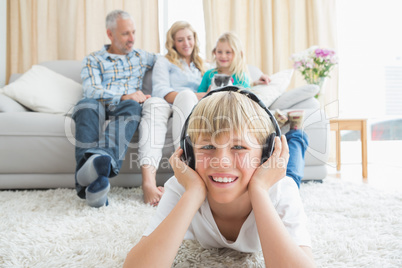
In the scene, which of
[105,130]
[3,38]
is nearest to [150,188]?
[105,130]

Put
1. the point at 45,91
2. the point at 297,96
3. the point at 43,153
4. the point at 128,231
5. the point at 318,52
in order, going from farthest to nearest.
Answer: the point at 318,52 < the point at 45,91 < the point at 297,96 < the point at 43,153 < the point at 128,231

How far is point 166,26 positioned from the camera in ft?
10.2

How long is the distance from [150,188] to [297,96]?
1122mm

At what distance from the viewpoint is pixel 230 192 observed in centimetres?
67


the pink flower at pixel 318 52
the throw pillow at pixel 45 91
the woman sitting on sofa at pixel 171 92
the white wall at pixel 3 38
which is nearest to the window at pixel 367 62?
the pink flower at pixel 318 52

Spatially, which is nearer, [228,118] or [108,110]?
[228,118]

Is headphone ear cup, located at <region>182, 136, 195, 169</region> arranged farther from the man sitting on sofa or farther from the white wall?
the white wall

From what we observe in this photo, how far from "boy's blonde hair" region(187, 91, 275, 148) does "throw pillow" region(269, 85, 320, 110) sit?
3.91ft

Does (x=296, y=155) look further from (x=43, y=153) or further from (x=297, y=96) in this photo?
(x=43, y=153)

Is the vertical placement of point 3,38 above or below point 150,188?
above

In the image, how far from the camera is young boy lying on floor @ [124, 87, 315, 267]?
1.98 ft

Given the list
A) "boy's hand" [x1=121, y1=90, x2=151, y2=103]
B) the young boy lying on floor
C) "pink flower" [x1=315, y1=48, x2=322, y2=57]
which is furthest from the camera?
"pink flower" [x1=315, y1=48, x2=322, y2=57]

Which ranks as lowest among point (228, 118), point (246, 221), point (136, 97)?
point (246, 221)

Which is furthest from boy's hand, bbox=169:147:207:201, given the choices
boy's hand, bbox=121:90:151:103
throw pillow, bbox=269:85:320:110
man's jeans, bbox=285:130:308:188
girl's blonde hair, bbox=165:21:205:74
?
girl's blonde hair, bbox=165:21:205:74
